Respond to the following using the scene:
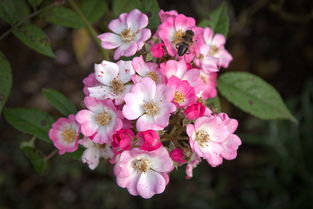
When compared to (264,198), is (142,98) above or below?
above

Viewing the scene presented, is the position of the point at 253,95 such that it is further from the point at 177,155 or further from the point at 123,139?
the point at 123,139

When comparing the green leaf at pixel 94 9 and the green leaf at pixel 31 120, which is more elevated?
the green leaf at pixel 94 9

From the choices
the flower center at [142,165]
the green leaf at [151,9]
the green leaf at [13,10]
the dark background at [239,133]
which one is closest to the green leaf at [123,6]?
the green leaf at [151,9]

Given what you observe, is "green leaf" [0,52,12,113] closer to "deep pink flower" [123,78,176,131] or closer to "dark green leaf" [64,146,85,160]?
"dark green leaf" [64,146,85,160]

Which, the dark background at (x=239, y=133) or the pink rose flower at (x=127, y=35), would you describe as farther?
the dark background at (x=239, y=133)

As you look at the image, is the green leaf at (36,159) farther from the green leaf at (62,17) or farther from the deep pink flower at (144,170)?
the green leaf at (62,17)

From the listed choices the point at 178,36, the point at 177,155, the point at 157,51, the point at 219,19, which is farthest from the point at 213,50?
the point at 177,155

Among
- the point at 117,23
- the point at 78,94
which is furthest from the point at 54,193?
the point at 117,23

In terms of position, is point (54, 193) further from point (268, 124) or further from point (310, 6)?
point (310, 6)
